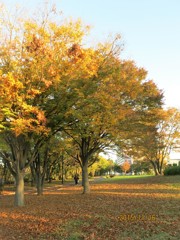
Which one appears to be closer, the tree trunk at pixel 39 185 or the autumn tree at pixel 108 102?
the autumn tree at pixel 108 102

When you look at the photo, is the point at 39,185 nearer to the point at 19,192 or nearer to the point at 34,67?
the point at 19,192

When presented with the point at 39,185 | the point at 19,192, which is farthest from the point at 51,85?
the point at 39,185

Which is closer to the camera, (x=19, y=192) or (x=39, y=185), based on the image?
(x=19, y=192)

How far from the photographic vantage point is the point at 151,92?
20469 millimetres
